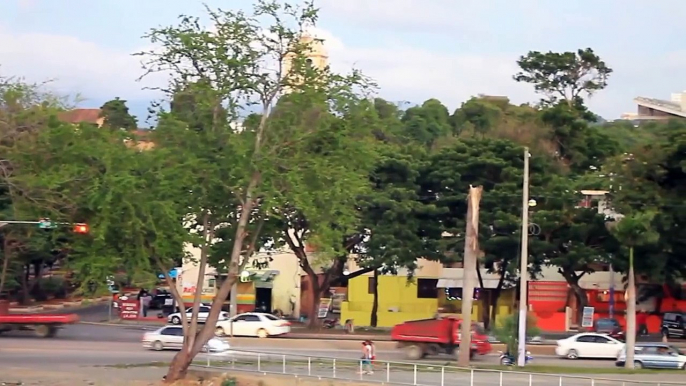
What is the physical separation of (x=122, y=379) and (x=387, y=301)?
135ft

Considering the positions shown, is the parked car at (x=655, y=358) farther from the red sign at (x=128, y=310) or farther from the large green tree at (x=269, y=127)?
the red sign at (x=128, y=310)

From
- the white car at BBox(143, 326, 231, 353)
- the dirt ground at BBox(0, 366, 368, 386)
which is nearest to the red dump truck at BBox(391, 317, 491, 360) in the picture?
the white car at BBox(143, 326, 231, 353)

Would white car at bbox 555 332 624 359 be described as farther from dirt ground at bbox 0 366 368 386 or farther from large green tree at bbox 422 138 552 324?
dirt ground at bbox 0 366 368 386

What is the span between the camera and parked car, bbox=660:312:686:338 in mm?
64125

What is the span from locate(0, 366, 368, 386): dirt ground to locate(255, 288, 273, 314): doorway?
40.2 meters

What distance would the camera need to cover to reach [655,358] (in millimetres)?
45625

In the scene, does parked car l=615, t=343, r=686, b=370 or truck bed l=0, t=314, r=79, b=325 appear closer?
parked car l=615, t=343, r=686, b=370

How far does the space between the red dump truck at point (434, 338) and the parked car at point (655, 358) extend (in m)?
6.36

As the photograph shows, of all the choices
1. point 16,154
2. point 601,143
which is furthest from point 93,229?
point 601,143

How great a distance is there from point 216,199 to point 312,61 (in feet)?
19.6

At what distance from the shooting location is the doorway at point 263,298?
78188 millimetres

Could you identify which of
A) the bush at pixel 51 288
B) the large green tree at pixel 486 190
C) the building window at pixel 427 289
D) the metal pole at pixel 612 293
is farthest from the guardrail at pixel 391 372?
the bush at pixel 51 288

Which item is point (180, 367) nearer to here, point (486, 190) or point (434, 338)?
point (434, 338)

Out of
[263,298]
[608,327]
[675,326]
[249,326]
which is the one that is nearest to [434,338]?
[249,326]
